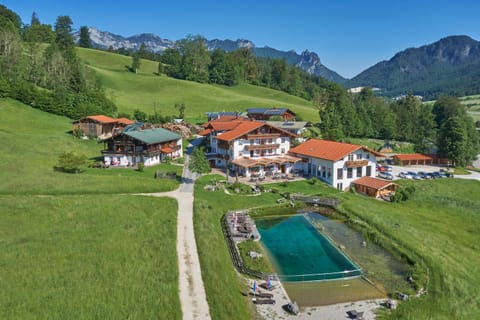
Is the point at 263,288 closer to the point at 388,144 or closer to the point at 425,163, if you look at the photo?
the point at 425,163

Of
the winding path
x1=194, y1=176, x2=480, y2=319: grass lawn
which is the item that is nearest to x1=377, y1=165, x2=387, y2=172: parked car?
x1=194, y1=176, x2=480, y2=319: grass lawn

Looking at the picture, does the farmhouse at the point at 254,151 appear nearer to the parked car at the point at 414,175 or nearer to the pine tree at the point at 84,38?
the parked car at the point at 414,175

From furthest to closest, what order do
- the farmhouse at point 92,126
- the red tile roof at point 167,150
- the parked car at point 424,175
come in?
the farmhouse at point 92,126 < the parked car at point 424,175 < the red tile roof at point 167,150

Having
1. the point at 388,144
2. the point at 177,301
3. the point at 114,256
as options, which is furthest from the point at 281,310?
the point at 388,144

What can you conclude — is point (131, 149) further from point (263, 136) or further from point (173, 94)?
point (173, 94)

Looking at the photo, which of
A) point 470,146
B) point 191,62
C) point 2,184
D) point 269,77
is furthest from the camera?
point 269,77

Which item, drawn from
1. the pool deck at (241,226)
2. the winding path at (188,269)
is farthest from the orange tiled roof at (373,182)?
the winding path at (188,269)
